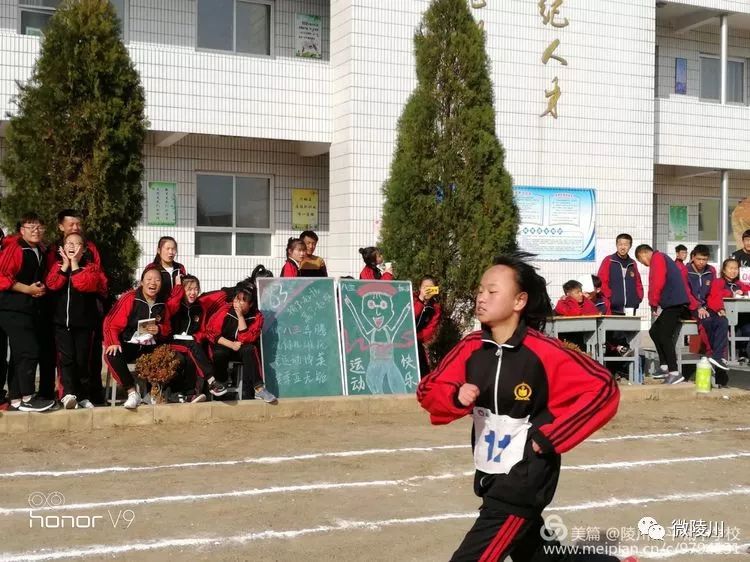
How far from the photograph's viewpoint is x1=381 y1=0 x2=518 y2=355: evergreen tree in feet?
38.9

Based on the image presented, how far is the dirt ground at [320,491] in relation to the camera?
5480mm

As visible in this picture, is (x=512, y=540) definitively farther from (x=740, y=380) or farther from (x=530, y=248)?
(x=530, y=248)

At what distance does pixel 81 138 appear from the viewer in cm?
1000

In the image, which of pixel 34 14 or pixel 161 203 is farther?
pixel 161 203

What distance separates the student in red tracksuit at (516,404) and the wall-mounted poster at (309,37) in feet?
43.8

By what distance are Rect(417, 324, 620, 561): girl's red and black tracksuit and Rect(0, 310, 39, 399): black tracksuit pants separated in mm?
5906

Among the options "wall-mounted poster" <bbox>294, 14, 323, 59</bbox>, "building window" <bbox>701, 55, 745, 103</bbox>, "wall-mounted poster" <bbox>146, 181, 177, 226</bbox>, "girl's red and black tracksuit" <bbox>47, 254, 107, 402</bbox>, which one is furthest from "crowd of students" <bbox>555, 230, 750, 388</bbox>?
"building window" <bbox>701, 55, 745, 103</bbox>

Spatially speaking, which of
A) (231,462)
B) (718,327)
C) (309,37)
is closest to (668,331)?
(718,327)

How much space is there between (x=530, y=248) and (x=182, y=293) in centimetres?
860

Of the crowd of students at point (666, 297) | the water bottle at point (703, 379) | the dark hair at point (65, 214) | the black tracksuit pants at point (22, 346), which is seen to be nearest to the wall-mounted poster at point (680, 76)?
the crowd of students at point (666, 297)

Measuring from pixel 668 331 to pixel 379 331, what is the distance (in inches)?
154

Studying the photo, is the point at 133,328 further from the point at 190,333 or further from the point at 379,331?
the point at 379,331

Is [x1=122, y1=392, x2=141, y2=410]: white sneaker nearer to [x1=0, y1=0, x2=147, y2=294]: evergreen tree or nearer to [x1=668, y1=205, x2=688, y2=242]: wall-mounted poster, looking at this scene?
[x1=0, y1=0, x2=147, y2=294]: evergreen tree

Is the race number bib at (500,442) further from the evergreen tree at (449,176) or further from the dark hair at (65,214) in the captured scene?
the evergreen tree at (449,176)
